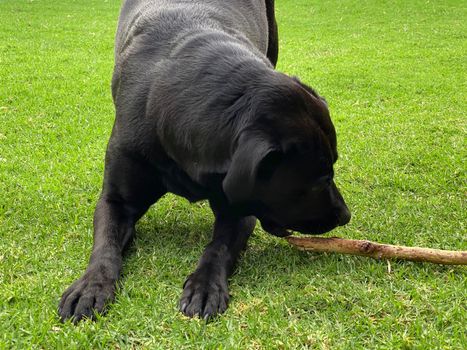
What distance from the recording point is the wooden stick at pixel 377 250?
2.85 m

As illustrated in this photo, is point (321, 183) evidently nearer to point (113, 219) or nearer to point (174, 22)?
point (113, 219)

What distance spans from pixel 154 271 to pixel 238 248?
445mm

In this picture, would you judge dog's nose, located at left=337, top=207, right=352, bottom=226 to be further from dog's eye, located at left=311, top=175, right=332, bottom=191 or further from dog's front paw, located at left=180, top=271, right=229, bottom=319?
dog's front paw, located at left=180, top=271, right=229, bottom=319

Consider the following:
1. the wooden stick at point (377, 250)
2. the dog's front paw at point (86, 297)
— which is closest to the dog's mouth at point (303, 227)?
the wooden stick at point (377, 250)

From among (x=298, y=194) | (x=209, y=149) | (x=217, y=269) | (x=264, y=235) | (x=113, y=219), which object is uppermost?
(x=209, y=149)

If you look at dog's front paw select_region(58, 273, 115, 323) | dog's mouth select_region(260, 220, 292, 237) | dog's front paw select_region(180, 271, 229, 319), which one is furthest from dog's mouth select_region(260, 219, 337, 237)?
dog's front paw select_region(58, 273, 115, 323)

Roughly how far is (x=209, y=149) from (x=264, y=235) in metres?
0.92

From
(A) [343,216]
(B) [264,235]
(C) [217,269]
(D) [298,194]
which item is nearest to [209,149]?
(D) [298,194]

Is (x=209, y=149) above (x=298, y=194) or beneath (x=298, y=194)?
above

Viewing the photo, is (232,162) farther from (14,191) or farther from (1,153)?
(1,153)

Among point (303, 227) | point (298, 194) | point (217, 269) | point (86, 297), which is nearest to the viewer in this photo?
point (86, 297)

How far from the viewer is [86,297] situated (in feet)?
8.50

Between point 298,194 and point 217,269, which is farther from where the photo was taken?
point 217,269

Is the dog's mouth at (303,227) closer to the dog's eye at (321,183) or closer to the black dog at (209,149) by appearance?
the black dog at (209,149)
